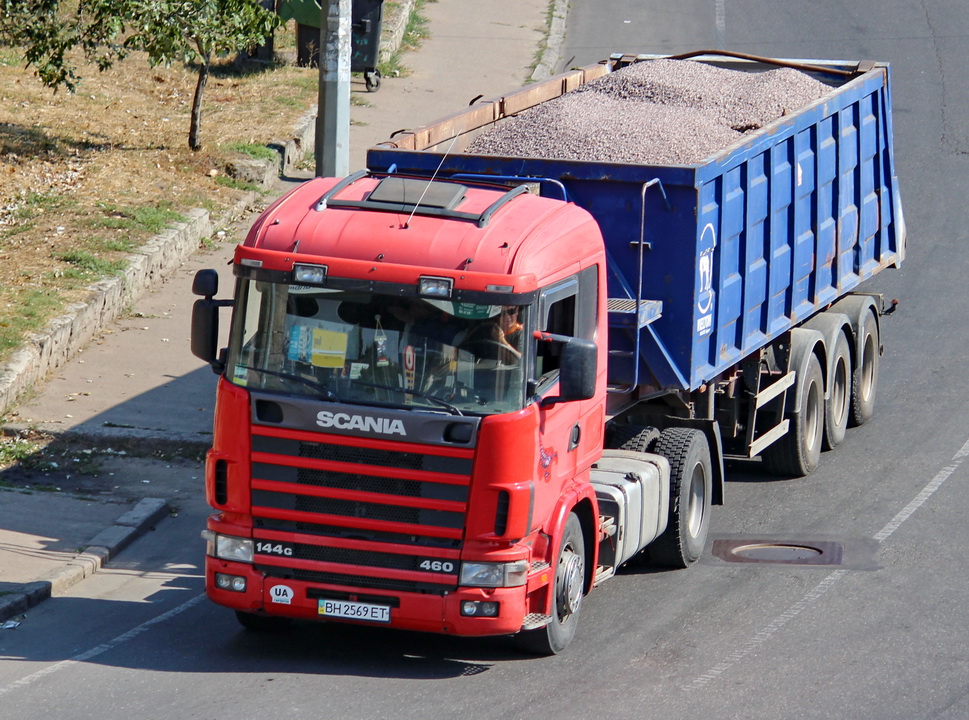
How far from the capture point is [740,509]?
11406mm

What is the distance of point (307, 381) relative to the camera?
771 cm

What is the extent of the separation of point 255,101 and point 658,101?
10.8 metres

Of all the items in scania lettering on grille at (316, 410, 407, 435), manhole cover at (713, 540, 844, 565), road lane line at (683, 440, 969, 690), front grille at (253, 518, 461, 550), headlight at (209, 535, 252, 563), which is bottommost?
manhole cover at (713, 540, 844, 565)

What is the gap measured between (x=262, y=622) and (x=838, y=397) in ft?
21.6

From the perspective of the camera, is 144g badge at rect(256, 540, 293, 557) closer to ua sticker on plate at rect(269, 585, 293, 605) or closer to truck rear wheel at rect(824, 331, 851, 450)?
ua sticker on plate at rect(269, 585, 293, 605)

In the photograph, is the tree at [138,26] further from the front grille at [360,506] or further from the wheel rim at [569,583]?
the wheel rim at [569,583]

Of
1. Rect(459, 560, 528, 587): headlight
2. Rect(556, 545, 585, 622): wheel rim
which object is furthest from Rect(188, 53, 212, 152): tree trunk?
Rect(459, 560, 528, 587): headlight

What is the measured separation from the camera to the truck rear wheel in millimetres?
12766

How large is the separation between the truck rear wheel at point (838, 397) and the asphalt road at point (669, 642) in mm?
203

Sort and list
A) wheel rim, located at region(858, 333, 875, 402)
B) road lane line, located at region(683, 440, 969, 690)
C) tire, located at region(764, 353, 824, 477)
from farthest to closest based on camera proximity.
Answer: wheel rim, located at region(858, 333, 875, 402), tire, located at region(764, 353, 824, 477), road lane line, located at region(683, 440, 969, 690)

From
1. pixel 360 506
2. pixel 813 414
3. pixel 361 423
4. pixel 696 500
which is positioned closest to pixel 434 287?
pixel 361 423

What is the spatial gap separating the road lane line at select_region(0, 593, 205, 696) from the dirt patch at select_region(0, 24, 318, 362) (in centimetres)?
445

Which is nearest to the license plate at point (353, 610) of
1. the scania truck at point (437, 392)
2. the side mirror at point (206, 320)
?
the scania truck at point (437, 392)

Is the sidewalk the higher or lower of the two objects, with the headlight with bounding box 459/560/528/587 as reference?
lower
